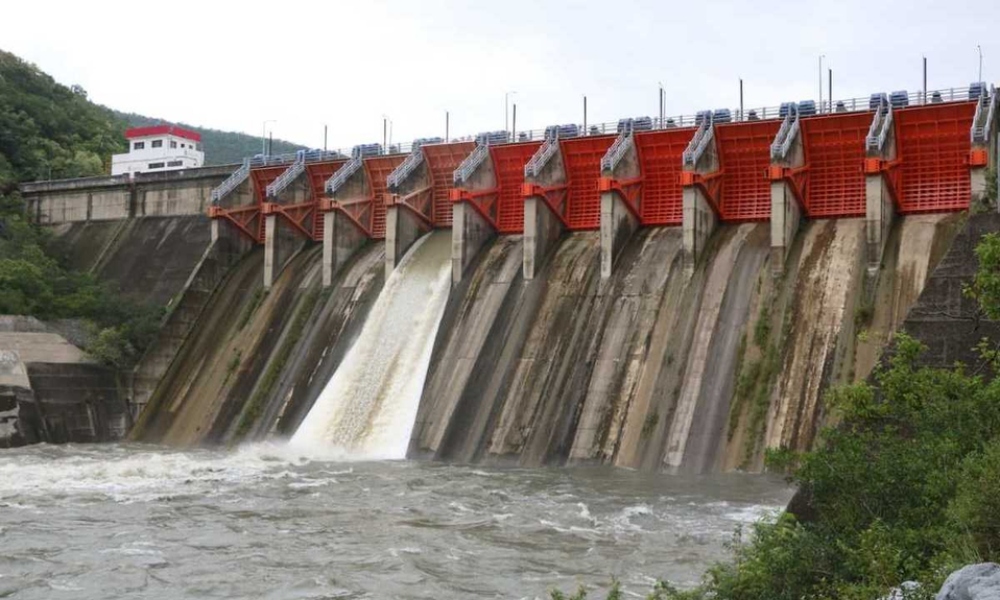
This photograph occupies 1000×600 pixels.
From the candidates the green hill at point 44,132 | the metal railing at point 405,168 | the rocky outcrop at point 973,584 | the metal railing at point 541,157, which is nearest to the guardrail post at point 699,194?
the metal railing at point 541,157

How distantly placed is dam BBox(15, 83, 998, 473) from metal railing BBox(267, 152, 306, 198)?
0.28 feet

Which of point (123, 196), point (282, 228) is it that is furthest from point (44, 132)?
point (282, 228)

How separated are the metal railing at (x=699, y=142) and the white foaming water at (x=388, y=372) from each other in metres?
10.0

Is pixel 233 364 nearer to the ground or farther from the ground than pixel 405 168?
nearer to the ground

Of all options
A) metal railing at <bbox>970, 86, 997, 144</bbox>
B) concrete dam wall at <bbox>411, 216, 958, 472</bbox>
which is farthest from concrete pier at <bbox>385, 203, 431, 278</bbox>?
metal railing at <bbox>970, 86, 997, 144</bbox>

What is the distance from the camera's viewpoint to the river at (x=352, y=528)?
17.8 m

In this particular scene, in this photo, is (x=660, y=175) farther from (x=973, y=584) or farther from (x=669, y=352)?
(x=973, y=584)

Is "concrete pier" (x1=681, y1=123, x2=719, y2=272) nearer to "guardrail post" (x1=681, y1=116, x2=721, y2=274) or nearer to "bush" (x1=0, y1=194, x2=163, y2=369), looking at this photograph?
"guardrail post" (x1=681, y1=116, x2=721, y2=274)

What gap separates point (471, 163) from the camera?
137ft

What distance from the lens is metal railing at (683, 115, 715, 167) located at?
117ft

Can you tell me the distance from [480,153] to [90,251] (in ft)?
73.0

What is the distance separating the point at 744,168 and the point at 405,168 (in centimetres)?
1343

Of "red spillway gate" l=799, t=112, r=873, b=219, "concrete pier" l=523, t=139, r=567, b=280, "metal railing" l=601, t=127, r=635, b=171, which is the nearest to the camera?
"red spillway gate" l=799, t=112, r=873, b=219

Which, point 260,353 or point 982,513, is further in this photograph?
point 260,353
